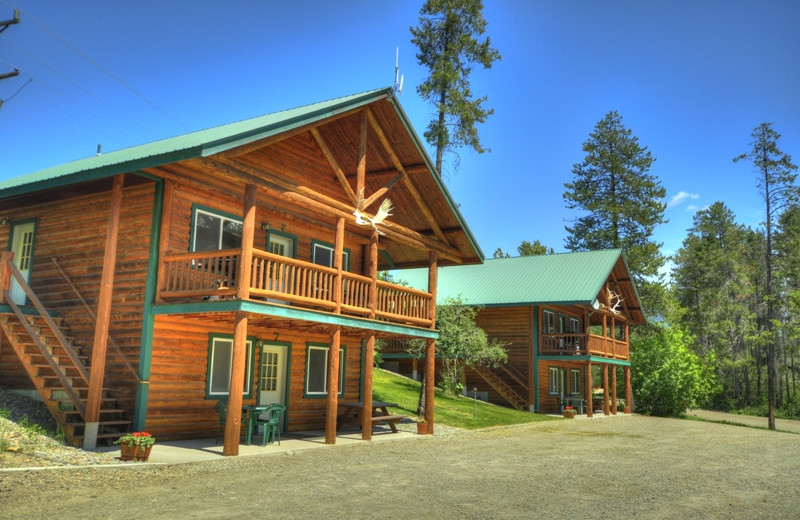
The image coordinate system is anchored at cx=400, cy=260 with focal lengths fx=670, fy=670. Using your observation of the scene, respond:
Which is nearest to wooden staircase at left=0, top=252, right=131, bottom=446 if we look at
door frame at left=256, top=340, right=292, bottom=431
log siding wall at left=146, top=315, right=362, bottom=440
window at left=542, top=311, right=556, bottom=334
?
log siding wall at left=146, top=315, right=362, bottom=440

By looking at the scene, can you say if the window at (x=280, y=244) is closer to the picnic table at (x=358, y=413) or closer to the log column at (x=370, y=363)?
the log column at (x=370, y=363)

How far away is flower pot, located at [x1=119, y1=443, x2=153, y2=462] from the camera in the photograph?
37.7 feet

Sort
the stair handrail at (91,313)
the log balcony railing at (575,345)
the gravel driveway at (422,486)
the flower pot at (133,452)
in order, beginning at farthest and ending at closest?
the log balcony railing at (575,345)
the stair handrail at (91,313)
the flower pot at (133,452)
the gravel driveway at (422,486)

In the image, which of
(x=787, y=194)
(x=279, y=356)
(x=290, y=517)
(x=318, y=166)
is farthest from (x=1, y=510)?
(x=787, y=194)

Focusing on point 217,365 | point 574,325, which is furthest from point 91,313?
point 574,325

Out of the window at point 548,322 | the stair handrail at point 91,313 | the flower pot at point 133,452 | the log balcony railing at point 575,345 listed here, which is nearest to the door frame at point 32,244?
the stair handrail at point 91,313

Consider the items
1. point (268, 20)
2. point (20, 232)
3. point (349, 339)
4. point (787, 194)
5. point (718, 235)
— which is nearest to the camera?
point (20, 232)

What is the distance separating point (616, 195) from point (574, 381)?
16253 mm

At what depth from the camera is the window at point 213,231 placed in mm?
16156

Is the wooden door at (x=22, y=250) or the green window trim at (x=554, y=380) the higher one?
the wooden door at (x=22, y=250)

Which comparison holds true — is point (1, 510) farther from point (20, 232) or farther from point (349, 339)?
point (349, 339)

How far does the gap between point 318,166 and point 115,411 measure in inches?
343

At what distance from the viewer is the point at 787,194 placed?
35.5 m

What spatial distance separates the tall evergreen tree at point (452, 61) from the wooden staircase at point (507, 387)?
1052cm
